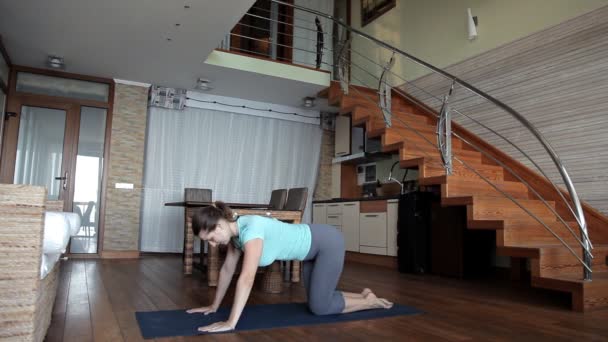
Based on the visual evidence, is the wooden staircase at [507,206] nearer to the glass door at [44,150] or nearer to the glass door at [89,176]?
the glass door at [89,176]

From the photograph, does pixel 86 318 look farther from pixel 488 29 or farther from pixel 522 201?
pixel 488 29

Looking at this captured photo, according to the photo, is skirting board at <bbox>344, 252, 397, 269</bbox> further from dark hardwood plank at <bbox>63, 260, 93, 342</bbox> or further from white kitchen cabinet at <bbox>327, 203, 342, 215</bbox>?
dark hardwood plank at <bbox>63, 260, 93, 342</bbox>

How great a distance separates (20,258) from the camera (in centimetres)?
139

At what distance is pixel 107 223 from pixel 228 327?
425 cm

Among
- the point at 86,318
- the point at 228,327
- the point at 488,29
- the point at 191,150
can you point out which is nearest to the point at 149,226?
the point at 191,150

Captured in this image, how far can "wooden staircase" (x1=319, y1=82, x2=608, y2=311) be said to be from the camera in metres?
2.96

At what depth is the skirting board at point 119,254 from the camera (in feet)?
18.6

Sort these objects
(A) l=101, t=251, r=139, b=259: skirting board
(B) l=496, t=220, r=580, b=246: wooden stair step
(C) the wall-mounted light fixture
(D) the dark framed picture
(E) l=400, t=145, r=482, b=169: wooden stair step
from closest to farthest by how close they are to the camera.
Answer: (B) l=496, t=220, r=580, b=246: wooden stair step < (E) l=400, t=145, r=482, b=169: wooden stair step < (C) the wall-mounted light fixture < (A) l=101, t=251, r=139, b=259: skirting board < (D) the dark framed picture

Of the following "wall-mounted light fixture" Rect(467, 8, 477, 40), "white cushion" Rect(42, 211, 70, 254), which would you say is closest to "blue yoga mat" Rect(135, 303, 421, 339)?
"white cushion" Rect(42, 211, 70, 254)

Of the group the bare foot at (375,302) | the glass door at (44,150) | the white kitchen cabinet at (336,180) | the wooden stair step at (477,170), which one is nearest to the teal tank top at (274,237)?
the bare foot at (375,302)

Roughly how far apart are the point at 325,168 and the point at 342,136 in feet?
2.07

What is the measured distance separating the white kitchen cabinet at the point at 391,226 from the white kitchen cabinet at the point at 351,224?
62cm

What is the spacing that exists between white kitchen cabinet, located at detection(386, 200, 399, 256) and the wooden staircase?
85 centimetres

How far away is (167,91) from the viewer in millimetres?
6219
